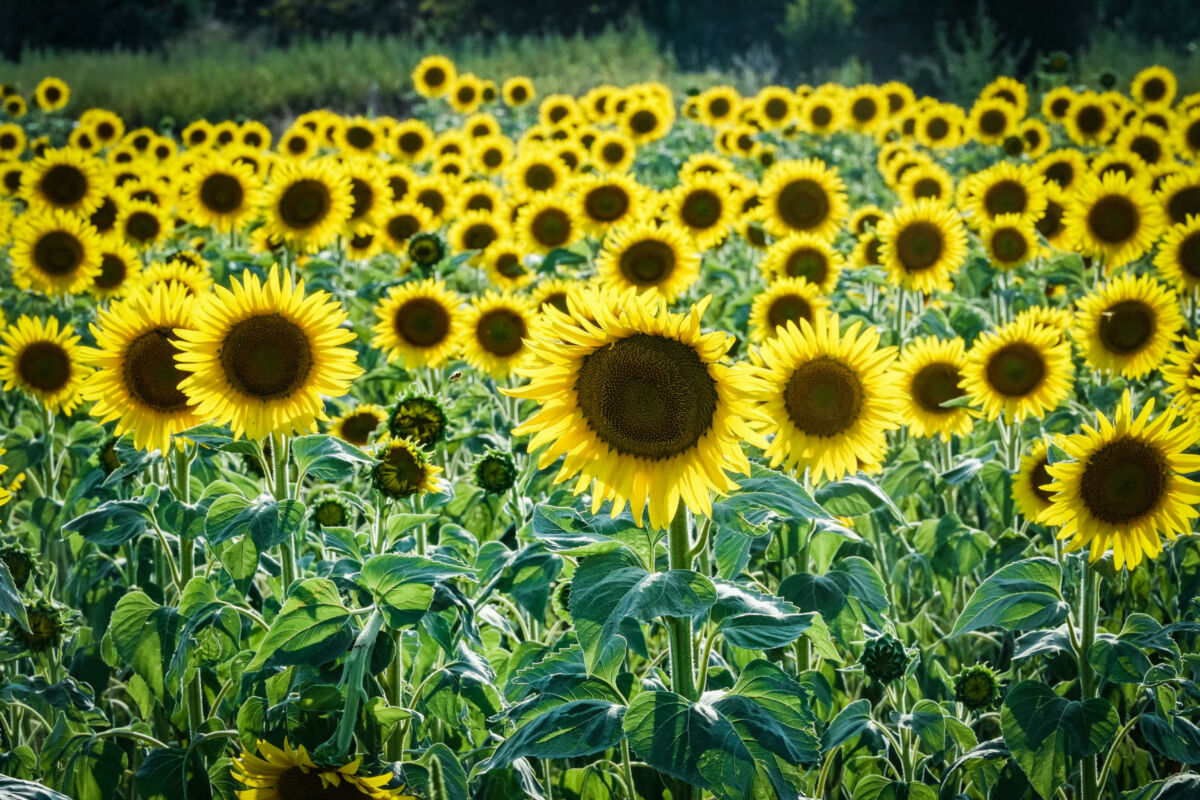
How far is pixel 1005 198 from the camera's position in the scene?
18.1 feet

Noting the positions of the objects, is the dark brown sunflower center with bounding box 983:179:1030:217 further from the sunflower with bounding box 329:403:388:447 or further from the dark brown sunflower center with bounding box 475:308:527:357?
the sunflower with bounding box 329:403:388:447

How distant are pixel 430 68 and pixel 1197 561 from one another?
9.68 metres

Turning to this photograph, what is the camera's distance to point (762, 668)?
1950 mm

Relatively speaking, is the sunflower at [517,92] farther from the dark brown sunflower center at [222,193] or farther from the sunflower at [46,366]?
the sunflower at [46,366]

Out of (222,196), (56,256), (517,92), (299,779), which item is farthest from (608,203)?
(517,92)

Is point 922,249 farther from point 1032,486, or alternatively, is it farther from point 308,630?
point 308,630

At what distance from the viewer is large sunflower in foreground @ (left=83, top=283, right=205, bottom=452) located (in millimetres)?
2545

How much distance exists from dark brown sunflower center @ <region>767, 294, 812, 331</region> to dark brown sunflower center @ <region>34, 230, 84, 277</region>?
132 inches

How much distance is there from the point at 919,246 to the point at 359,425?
2.72 metres

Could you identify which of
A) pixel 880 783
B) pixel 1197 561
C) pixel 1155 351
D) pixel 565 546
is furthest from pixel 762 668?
pixel 1155 351

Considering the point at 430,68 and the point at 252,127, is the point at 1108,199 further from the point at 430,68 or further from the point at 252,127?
the point at 430,68

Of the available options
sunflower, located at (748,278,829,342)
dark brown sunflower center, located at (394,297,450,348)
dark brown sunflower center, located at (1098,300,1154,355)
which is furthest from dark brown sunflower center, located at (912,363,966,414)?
dark brown sunflower center, located at (394,297,450,348)

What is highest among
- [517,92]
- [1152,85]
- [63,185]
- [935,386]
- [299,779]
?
[517,92]

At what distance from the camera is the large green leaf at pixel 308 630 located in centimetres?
197
